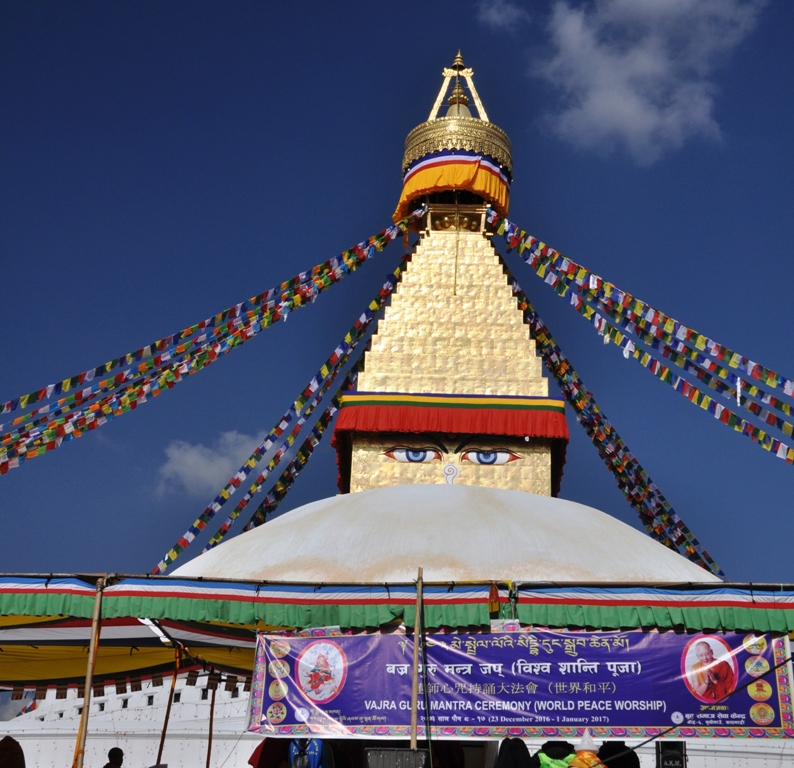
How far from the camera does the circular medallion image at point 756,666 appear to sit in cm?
561

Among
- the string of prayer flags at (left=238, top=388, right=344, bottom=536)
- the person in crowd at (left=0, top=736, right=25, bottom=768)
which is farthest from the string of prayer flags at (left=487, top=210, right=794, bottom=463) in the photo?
the person in crowd at (left=0, top=736, right=25, bottom=768)

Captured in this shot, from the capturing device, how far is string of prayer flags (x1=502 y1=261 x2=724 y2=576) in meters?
14.9

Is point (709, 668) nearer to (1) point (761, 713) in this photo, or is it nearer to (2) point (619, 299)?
(1) point (761, 713)

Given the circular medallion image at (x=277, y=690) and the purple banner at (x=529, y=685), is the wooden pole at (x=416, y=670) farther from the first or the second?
the circular medallion image at (x=277, y=690)

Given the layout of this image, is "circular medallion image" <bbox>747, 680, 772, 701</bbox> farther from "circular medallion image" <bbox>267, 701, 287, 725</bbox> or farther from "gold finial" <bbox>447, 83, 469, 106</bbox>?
"gold finial" <bbox>447, 83, 469, 106</bbox>

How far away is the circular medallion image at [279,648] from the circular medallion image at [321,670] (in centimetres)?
10

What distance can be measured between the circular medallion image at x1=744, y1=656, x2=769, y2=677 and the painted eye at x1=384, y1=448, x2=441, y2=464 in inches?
303

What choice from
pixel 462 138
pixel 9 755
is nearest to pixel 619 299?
pixel 462 138

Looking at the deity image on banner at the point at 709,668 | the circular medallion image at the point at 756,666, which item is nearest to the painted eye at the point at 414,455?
the deity image on banner at the point at 709,668

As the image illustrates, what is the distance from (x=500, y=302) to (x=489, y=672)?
9342 millimetres

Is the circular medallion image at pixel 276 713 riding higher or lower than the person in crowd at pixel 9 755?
higher

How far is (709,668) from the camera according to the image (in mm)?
5688

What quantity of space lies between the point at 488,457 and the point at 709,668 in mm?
7567

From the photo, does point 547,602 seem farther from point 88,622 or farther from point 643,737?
point 88,622
